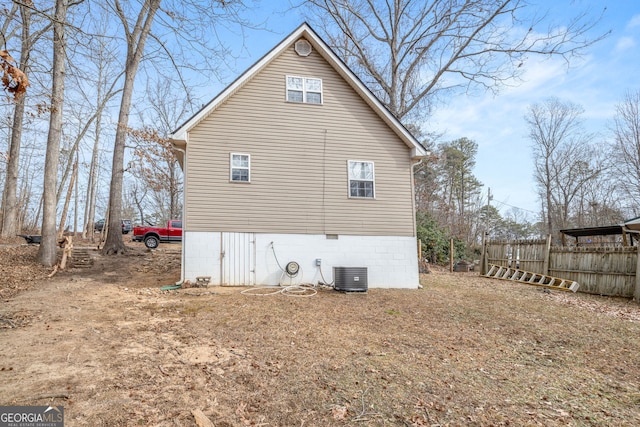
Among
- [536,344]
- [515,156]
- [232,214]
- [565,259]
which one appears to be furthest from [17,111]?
[515,156]

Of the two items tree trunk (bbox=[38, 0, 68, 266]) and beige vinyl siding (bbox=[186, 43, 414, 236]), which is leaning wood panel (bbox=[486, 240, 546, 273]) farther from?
tree trunk (bbox=[38, 0, 68, 266])

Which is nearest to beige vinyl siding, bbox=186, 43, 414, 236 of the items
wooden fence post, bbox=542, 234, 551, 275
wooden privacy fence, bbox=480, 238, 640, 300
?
wooden privacy fence, bbox=480, 238, 640, 300

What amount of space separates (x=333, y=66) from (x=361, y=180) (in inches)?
155

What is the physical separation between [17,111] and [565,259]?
25904mm

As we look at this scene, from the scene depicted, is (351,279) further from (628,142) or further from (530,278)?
(628,142)

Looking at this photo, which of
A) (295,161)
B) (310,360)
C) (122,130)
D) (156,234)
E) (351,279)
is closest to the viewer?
(310,360)

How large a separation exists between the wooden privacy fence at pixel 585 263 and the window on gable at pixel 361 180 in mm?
7966

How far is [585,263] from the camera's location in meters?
11.9

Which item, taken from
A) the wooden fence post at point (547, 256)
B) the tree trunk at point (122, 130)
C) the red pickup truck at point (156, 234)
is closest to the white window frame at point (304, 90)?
the tree trunk at point (122, 130)

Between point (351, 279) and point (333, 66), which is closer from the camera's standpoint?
point (351, 279)

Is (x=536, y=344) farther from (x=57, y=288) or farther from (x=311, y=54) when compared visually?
(x=57, y=288)

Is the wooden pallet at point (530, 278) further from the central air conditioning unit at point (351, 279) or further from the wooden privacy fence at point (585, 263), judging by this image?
the central air conditioning unit at point (351, 279)

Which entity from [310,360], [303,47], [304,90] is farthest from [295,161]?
[310,360]

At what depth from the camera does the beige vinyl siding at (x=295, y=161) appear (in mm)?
10125
